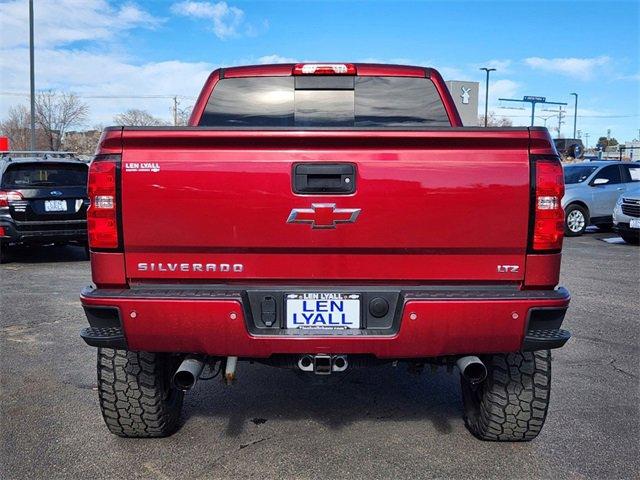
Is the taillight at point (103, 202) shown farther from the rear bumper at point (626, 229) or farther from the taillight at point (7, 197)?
the rear bumper at point (626, 229)

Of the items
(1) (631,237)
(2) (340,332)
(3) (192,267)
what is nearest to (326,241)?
(2) (340,332)

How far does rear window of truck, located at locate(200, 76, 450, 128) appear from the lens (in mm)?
3926

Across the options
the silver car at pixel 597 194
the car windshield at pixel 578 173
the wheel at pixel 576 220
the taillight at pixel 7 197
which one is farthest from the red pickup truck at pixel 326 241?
the car windshield at pixel 578 173

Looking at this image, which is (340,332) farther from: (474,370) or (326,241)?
(474,370)

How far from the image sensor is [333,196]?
270cm

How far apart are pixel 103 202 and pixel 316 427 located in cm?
178

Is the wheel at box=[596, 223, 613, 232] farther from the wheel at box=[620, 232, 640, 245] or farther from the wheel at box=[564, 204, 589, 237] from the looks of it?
the wheel at box=[620, 232, 640, 245]

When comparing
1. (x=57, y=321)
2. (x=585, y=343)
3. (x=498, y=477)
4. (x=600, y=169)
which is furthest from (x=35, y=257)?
(x=600, y=169)

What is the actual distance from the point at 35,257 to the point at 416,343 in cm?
959

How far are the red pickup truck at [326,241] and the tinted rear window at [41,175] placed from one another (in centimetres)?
748

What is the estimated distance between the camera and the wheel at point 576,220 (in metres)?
14.8

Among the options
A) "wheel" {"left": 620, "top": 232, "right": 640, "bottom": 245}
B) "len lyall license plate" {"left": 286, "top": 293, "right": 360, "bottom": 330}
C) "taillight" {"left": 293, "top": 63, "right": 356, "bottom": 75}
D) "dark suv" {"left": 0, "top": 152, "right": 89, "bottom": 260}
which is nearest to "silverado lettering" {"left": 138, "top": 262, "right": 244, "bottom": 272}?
"len lyall license plate" {"left": 286, "top": 293, "right": 360, "bottom": 330}

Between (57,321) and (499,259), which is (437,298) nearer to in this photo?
(499,259)

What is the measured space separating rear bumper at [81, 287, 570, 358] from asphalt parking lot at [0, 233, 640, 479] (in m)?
0.69
